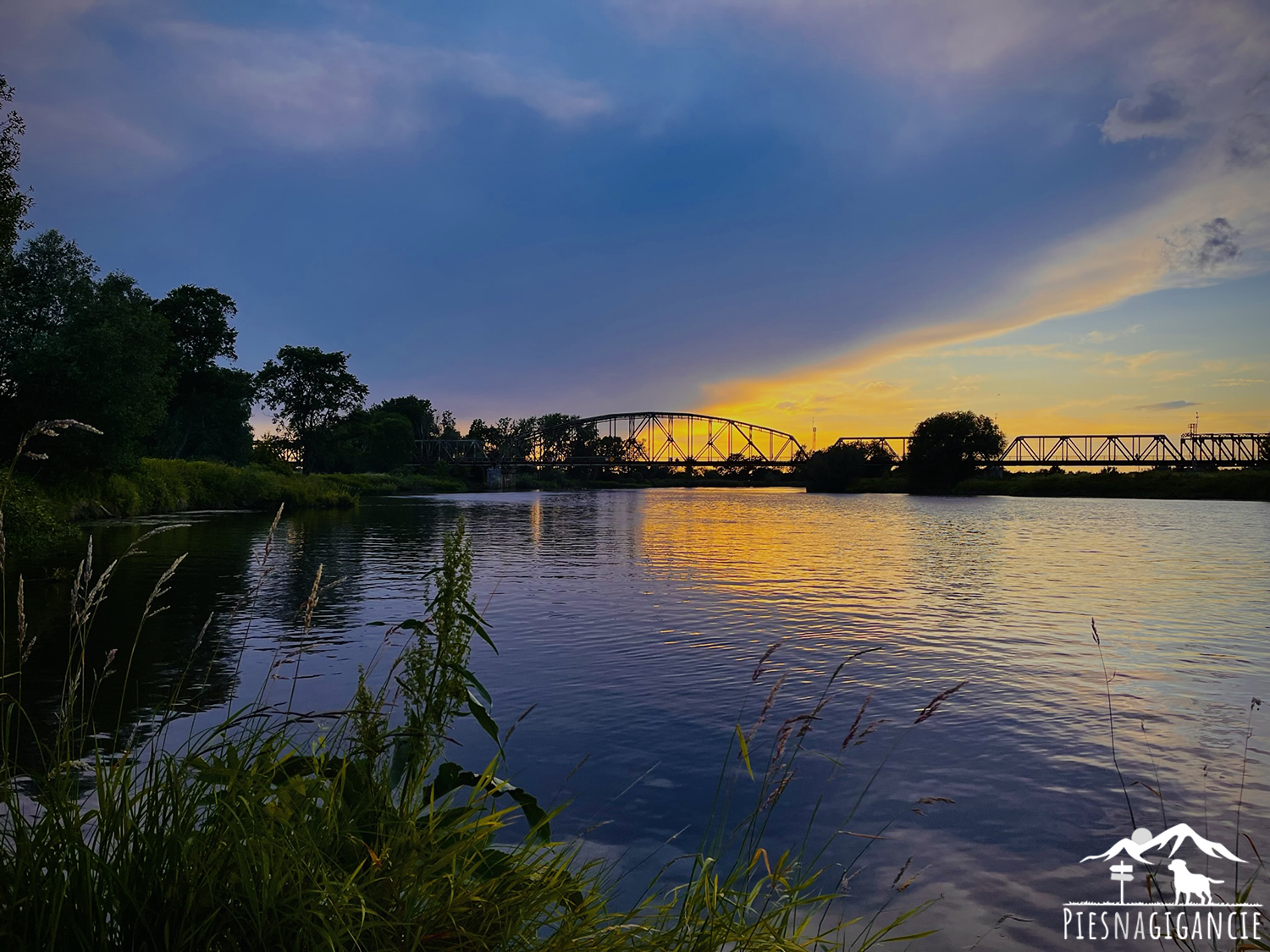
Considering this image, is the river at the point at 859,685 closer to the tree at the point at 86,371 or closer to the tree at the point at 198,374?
the tree at the point at 86,371

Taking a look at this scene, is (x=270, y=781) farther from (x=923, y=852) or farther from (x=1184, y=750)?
(x=1184, y=750)

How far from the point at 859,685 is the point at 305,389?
391 feet

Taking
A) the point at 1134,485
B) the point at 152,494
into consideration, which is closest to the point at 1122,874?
the point at 152,494

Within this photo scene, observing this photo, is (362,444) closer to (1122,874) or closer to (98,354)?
(98,354)

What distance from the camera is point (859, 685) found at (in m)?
10.1

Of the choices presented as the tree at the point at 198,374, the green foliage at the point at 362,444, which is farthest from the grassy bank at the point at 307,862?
the green foliage at the point at 362,444

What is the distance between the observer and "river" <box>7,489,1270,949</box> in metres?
5.70

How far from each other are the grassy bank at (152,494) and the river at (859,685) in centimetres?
150

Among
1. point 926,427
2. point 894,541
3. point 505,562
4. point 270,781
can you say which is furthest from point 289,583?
point 926,427

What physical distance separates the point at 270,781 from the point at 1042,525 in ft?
162

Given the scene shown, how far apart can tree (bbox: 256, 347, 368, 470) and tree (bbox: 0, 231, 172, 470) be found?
73710mm

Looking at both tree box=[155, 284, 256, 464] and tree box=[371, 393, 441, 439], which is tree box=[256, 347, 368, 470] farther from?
tree box=[371, 393, 441, 439]

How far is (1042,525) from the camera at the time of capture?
4603cm

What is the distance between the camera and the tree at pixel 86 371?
1421 inches
